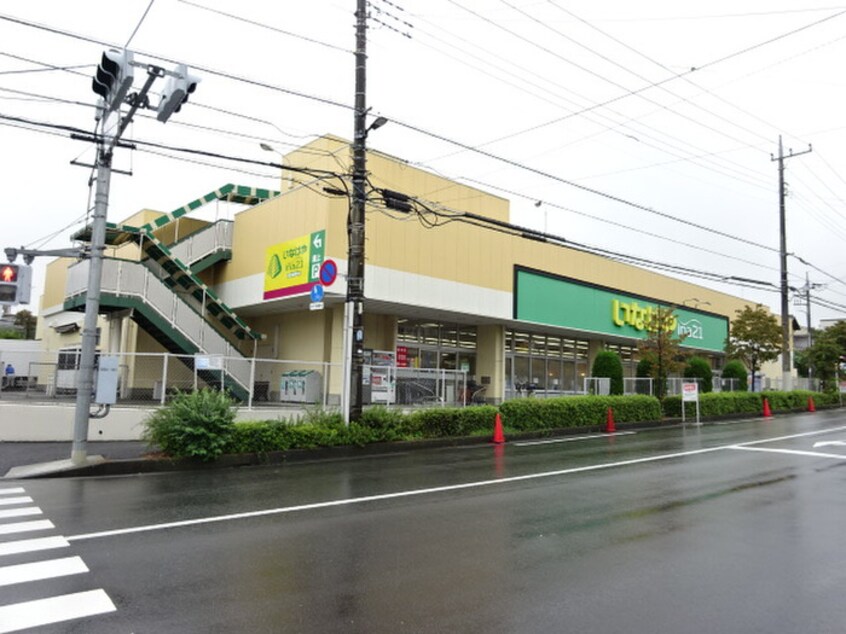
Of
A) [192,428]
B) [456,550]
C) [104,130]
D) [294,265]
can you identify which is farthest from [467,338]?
[456,550]

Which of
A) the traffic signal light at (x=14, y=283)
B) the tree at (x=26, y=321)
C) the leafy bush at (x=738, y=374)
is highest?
the tree at (x=26, y=321)

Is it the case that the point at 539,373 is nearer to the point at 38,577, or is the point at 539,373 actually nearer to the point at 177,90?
the point at 177,90

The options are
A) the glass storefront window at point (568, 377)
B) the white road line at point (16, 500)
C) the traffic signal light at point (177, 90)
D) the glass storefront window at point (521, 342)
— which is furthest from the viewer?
the glass storefront window at point (568, 377)

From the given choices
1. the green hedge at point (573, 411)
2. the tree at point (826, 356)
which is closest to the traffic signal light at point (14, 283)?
the green hedge at point (573, 411)

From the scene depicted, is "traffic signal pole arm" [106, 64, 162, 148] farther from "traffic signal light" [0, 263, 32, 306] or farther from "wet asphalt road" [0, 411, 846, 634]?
"wet asphalt road" [0, 411, 846, 634]

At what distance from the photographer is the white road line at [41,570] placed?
5.14m

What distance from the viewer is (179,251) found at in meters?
24.2

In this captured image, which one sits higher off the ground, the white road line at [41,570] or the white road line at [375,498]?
the white road line at [375,498]

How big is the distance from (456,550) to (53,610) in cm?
353

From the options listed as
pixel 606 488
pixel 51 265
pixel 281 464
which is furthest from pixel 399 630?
pixel 51 265

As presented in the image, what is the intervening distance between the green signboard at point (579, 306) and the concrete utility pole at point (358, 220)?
1146 cm

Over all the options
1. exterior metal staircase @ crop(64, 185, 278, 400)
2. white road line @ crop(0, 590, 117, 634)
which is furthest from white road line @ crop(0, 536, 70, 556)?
exterior metal staircase @ crop(64, 185, 278, 400)

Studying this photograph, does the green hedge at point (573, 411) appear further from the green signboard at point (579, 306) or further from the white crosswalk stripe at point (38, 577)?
the white crosswalk stripe at point (38, 577)

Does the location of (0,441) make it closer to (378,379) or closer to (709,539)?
(378,379)
